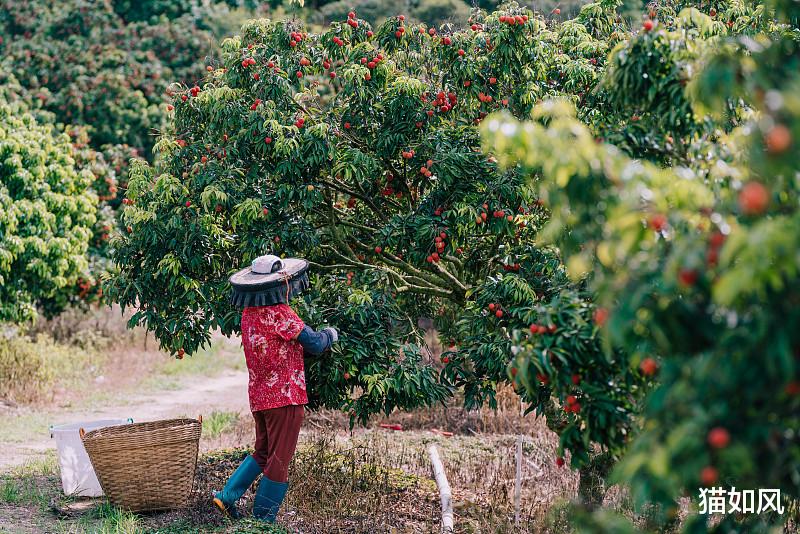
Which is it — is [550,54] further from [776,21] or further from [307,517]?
[307,517]

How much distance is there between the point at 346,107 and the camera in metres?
6.13

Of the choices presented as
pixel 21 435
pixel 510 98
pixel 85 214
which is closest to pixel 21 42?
pixel 85 214

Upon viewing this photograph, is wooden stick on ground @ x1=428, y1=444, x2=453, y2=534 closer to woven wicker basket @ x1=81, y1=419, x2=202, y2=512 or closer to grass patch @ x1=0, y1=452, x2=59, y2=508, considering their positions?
woven wicker basket @ x1=81, y1=419, x2=202, y2=512

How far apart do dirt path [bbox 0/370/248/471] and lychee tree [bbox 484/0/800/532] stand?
6.96 metres

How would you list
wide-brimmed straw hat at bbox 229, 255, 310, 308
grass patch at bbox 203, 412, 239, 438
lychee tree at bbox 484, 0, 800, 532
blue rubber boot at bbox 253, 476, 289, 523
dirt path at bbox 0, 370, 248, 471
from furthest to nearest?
grass patch at bbox 203, 412, 239, 438 → dirt path at bbox 0, 370, 248, 471 → blue rubber boot at bbox 253, 476, 289, 523 → wide-brimmed straw hat at bbox 229, 255, 310, 308 → lychee tree at bbox 484, 0, 800, 532

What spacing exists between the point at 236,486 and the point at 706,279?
417 cm

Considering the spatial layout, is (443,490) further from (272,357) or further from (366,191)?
(366,191)

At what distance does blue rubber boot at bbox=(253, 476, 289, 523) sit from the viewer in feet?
17.6

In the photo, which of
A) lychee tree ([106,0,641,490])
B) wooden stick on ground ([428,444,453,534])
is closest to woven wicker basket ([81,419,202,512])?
lychee tree ([106,0,641,490])

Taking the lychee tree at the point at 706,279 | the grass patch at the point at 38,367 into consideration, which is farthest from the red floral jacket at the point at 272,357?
the grass patch at the point at 38,367

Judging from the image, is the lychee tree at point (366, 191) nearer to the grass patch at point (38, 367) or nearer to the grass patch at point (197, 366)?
the grass patch at point (38, 367)

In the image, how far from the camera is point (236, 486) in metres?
5.54

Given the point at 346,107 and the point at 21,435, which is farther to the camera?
the point at 21,435

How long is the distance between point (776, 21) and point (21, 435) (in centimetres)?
768
